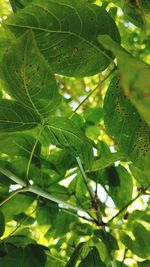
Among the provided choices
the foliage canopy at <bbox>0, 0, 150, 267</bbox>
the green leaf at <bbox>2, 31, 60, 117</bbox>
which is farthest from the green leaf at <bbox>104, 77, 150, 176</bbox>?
the green leaf at <bbox>2, 31, 60, 117</bbox>

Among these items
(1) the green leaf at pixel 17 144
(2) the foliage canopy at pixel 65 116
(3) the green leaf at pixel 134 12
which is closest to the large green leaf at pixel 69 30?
(2) the foliage canopy at pixel 65 116

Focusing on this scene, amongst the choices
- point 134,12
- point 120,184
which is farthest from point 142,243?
point 134,12

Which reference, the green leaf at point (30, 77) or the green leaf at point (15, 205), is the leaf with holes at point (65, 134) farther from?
the green leaf at point (15, 205)

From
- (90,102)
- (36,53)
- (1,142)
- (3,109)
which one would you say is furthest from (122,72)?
(90,102)

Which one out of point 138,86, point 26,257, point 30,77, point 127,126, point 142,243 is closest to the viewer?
point 138,86

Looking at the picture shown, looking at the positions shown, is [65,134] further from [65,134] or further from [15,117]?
[15,117]

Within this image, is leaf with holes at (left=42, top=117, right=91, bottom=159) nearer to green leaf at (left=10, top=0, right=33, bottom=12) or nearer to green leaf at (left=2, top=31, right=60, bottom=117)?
green leaf at (left=2, top=31, right=60, bottom=117)
